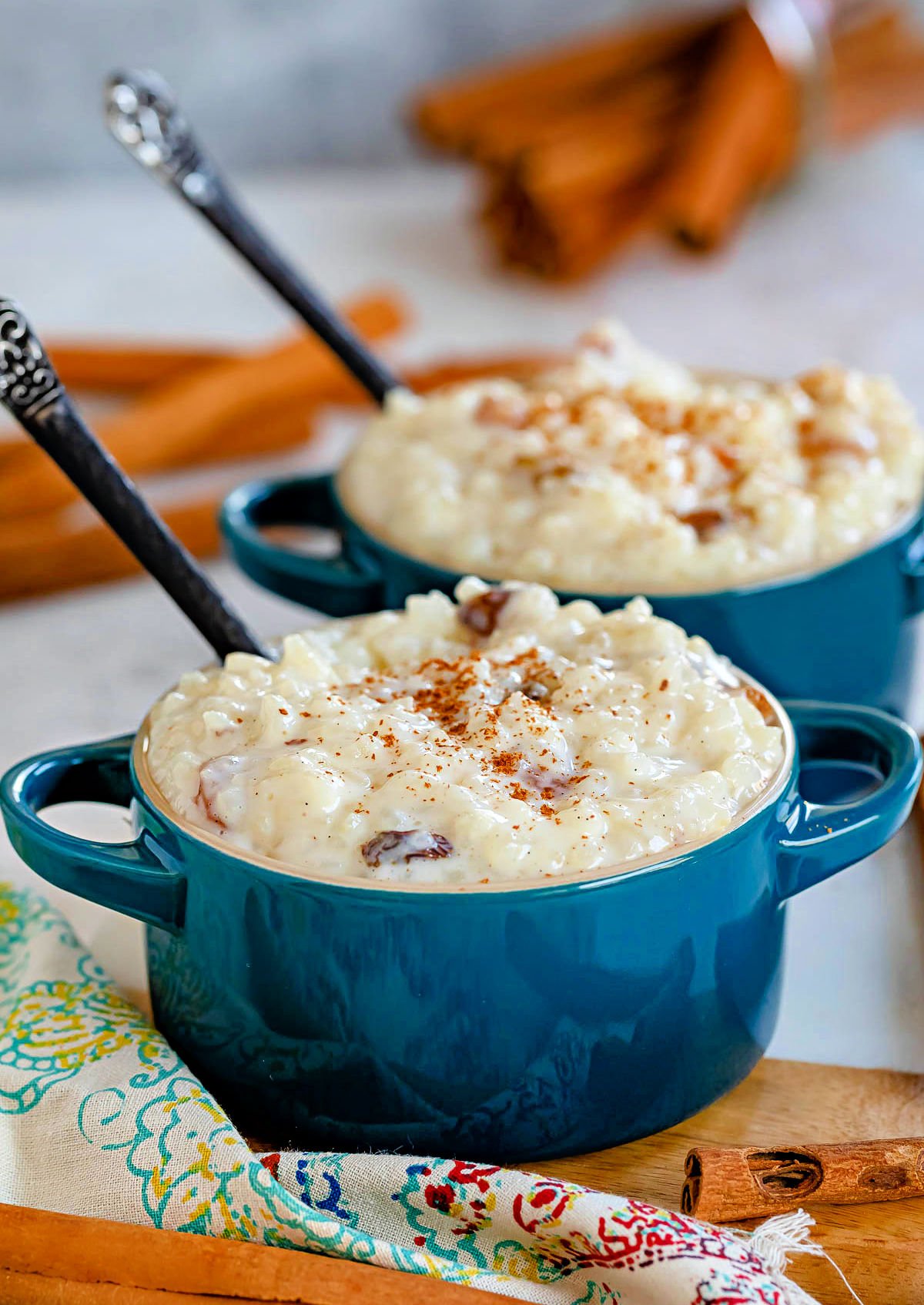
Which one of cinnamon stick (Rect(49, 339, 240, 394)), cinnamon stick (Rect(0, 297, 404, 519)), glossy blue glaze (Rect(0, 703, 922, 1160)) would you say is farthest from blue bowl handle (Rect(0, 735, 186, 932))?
cinnamon stick (Rect(49, 339, 240, 394))

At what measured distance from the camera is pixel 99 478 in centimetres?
113

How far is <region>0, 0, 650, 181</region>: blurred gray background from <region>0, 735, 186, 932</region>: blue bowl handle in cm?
277

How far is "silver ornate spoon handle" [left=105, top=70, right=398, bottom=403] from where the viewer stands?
4.78 ft

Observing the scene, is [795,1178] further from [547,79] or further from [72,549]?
[547,79]

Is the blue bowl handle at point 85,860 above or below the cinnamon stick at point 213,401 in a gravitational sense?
above

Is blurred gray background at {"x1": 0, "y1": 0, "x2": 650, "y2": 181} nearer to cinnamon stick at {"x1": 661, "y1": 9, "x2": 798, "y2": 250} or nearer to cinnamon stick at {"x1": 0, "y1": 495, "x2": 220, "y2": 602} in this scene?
cinnamon stick at {"x1": 661, "y1": 9, "x2": 798, "y2": 250}

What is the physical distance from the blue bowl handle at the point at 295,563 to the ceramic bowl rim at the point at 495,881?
0.46 meters

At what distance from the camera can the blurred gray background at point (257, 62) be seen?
11.4 feet

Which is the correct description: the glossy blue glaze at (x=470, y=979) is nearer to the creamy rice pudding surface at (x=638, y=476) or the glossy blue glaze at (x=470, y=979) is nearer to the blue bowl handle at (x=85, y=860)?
the blue bowl handle at (x=85, y=860)

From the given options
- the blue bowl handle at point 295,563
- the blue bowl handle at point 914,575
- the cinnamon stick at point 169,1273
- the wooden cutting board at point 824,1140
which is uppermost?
the cinnamon stick at point 169,1273

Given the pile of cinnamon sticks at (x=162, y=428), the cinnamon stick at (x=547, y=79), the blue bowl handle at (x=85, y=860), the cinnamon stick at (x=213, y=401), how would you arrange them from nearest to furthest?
the blue bowl handle at (x=85, y=860)
the pile of cinnamon sticks at (x=162, y=428)
the cinnamon stick at (x=213, y=401)
the cinnamon stick at (x=547, y=79)

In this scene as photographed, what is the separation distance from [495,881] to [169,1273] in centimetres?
26

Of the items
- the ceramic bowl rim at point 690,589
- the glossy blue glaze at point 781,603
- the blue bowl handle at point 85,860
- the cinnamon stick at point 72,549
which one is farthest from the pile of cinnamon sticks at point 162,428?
the blue bowl handle at point 85,860

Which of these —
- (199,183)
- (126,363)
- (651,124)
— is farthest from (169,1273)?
(651,124)
